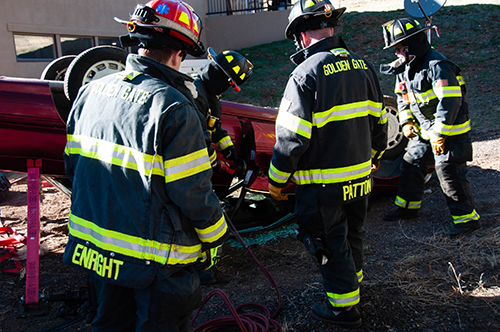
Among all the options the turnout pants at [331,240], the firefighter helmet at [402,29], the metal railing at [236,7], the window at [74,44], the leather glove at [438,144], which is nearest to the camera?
the turnout pants at [331,240]

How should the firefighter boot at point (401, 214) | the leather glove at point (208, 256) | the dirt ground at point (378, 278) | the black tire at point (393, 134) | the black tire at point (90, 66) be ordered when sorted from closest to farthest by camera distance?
the leather glove at point (208, 256), the dirt ground at point (378, 278), the black tire at point (90, 66), the firefighter boot at point (401, 214), the black tire at point (393, 134)

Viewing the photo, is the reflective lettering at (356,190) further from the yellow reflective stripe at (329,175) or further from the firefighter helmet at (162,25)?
the firefighter helmet at (162,25)

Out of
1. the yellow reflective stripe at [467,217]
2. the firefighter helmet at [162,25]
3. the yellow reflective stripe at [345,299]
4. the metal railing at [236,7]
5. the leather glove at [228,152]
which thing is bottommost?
the yellow reflective stripe at [467,217]

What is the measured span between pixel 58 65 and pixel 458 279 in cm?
426

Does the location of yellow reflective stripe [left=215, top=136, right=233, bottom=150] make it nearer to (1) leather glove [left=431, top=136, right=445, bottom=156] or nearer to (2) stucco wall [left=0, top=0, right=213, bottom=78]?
(1) leather glove [left=431, top=136, right=445, bottom=156]

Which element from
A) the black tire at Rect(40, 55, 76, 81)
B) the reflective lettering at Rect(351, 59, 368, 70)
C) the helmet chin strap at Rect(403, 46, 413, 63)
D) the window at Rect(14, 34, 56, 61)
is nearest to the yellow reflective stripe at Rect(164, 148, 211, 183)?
the reflective lettering at Rect(351, 59, 368, 70)

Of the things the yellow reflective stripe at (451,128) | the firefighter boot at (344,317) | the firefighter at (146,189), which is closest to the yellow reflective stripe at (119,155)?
the firefighter at (146,189)

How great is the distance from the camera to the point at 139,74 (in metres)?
1.76

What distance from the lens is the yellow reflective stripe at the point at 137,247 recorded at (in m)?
1.65

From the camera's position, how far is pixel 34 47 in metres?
9.30

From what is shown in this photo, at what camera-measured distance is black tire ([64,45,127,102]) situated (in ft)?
11.0

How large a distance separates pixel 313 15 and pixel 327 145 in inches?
32.8

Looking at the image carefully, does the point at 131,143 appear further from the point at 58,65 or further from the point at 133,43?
the point at 58,65

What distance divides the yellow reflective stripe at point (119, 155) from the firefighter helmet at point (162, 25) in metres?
0.50
